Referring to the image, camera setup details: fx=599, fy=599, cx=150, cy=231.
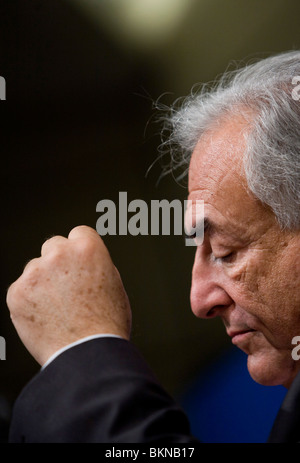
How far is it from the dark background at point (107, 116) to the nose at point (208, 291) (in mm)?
1292

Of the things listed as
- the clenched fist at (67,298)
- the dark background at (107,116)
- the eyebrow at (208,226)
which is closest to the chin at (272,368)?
the eyebrow at (208,226)

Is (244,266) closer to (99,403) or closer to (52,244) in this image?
(52,244)

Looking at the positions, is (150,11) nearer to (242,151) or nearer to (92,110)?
(92,110)

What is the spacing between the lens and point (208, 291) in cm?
125

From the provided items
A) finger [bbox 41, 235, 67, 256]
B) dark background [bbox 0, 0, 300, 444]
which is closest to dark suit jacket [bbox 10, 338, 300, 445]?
finger [bbox 41, 235, 67, 256]

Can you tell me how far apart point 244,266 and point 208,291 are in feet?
0.34

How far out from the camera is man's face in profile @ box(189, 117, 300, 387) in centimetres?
116

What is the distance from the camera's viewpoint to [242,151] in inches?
46.8

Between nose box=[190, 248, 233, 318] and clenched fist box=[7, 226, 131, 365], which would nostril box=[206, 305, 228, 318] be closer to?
nose box=[190, 248, 233, 318]

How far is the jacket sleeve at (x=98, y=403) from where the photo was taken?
2.43 feet

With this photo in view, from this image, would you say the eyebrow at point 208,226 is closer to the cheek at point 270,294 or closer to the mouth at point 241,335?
the cheek at point 270,294

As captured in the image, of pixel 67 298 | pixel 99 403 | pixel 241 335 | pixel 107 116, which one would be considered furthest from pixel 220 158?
pixel 107 116

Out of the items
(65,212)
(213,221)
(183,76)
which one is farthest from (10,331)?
(213,221)
